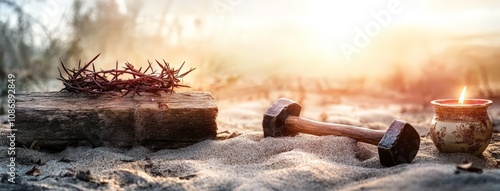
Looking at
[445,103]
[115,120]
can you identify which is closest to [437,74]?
[445,103]

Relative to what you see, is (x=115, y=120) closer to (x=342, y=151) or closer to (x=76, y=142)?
(x=76, y=142)

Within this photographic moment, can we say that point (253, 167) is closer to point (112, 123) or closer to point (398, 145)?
point (398, 145)

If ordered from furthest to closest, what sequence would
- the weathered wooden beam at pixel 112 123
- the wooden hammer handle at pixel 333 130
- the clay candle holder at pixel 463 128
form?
1. the weathered wooden beam at pixel 112 123
2. the wooden hammer handle at pixel 333 130
3. the clay candle holder at pixel 463 128

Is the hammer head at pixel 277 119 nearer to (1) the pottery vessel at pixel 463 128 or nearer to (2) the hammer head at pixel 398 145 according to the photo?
(2) the hammer head at pixel 398 145

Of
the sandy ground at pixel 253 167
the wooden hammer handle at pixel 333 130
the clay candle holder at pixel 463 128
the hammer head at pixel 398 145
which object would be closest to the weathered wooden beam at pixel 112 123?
the sandy ground at pixel 253 167

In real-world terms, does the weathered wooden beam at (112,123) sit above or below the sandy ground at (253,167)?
above

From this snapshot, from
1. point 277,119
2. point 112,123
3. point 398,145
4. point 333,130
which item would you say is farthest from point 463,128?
point 112,123
